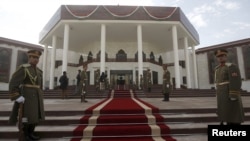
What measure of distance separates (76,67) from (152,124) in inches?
925

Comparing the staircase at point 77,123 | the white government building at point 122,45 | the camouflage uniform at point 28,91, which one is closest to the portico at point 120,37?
the white government building at point 122,45

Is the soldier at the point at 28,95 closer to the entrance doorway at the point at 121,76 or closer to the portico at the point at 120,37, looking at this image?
the portico at the point at 120,37

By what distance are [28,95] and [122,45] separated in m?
21.2

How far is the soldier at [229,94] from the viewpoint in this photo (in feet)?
10.4

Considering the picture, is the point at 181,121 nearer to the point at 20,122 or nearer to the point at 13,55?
the point at 20,122

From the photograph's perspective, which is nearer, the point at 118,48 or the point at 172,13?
the point at 172,13

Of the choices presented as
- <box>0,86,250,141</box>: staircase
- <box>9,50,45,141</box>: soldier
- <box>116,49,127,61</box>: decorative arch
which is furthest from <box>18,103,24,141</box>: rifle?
<box>116,49,127,61</box>: decorative arch

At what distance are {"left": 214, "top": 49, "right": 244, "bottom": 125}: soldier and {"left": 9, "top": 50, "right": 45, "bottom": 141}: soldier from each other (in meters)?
3.36

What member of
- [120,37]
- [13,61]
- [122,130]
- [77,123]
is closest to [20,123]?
[77,123]

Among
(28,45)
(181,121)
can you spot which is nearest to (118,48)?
(28,45)

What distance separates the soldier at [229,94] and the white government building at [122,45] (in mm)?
12243

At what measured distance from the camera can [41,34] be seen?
22.5m

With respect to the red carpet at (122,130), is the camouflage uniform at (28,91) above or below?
above

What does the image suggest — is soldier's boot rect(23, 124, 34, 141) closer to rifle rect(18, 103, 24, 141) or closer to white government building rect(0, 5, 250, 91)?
rifle rect(18, 103, 24, 141)
